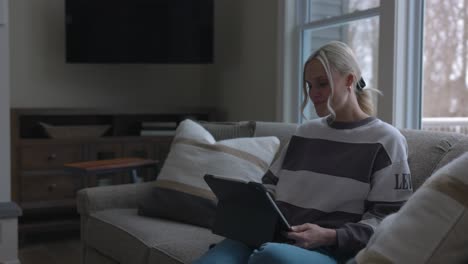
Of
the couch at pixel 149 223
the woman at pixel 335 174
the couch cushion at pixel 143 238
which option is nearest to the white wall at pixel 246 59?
the couch at pixel 149 223

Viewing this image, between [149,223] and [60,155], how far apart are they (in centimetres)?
191

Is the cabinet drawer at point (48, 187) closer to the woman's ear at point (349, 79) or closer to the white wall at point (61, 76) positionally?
the white wall at point (61, 76)

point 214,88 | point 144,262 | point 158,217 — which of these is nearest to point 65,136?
point 214,88

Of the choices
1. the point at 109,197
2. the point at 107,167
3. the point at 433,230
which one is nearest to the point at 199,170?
the point at 109,197

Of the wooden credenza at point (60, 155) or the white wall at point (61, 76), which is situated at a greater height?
the white wall at point (61, 76)

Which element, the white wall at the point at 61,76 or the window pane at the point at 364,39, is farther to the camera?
the white wall at the point at 61,76

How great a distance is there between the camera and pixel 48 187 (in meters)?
4.03

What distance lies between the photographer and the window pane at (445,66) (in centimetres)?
278

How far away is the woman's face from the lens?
6.03 feet

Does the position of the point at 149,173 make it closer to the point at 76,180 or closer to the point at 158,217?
the point at 76,180

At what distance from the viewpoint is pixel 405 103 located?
2938 millimetres

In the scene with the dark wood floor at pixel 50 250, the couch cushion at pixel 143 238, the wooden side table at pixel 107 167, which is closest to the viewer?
the couch cushion at pixel 143 238

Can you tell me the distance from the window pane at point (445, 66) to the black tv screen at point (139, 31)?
1.95m

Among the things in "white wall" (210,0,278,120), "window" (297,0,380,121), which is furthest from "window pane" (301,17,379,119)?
"white wall" (210,0,278,120)
